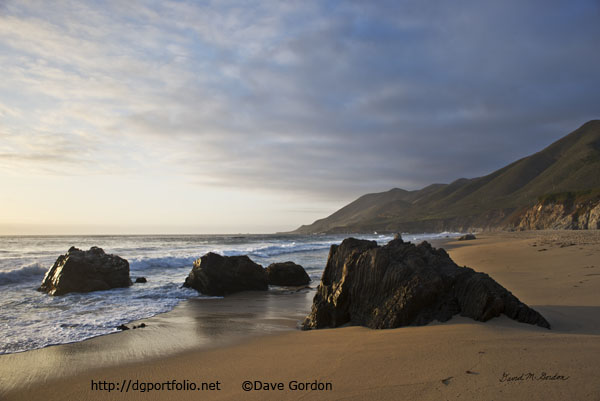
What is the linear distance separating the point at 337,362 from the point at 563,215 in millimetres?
68081

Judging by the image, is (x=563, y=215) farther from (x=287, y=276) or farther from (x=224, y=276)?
Answer: (x=224, y=276)

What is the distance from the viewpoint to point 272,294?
539 inches


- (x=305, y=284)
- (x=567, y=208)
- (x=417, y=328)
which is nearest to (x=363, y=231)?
(x=567, y=208)

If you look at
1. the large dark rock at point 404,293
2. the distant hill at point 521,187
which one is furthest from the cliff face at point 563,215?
the large dark rock at point 404,293

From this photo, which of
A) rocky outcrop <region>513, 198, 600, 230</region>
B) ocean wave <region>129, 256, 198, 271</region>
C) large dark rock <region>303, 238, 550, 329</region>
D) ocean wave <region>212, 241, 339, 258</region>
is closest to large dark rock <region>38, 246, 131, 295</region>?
ocean wave <region>129, 256, 198, 271</region>

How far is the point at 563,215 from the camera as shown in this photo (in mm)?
56188

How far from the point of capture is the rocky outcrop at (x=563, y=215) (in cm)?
4922

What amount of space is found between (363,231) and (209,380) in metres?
171

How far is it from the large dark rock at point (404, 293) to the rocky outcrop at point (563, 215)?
182 feet

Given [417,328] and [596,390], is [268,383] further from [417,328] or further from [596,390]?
[596,390]

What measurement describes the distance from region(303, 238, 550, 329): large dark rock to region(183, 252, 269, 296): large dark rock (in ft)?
24.6
